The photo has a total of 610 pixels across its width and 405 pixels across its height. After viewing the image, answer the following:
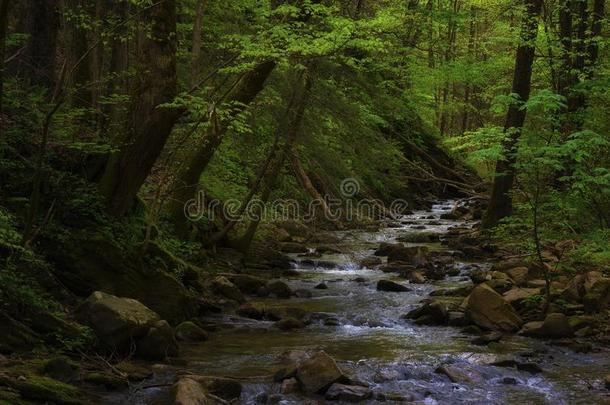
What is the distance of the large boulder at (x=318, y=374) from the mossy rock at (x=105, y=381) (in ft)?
6.26

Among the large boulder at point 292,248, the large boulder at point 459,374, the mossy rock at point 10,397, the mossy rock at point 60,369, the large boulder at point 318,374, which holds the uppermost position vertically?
the mossy rock at point 10,397

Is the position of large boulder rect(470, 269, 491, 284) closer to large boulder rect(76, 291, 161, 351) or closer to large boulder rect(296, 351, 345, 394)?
large boulder rect(296, 351, 345, 394)

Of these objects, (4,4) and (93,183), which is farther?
(93,183)

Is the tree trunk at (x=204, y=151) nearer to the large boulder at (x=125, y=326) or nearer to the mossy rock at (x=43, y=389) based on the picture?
the large boulder at (x=125, y=326)

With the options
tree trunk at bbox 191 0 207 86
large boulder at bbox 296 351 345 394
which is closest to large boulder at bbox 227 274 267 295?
tree trunk at bbox 191 0 207 86

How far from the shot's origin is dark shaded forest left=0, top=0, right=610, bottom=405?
6.89 meters

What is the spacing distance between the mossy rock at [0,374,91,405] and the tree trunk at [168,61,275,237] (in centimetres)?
595

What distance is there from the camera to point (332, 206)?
18281mm

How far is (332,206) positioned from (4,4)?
13320 millimetres

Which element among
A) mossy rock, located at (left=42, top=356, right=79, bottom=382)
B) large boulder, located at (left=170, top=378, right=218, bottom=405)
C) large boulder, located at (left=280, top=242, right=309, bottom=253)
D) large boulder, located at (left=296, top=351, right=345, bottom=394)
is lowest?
large boulder, located at (left=280, top=242, right=309, bottom=253)

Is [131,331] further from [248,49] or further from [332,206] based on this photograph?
[332,206]

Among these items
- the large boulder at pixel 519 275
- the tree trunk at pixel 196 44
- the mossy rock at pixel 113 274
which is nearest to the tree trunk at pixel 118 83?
the tree trunk at pixel 196 44

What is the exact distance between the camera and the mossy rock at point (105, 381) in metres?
6.28

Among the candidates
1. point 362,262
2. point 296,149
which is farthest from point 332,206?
point 296,149
